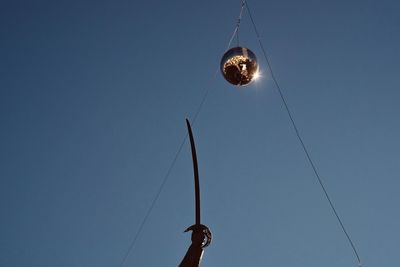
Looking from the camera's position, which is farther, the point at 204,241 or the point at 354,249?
the point at 354,249

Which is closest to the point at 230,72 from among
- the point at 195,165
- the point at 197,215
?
the point at 195,165

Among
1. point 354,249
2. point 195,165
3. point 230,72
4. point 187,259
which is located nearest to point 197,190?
point 195,165

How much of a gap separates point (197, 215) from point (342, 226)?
4278mm

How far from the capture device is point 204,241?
3.92 meters

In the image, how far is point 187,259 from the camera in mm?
3533

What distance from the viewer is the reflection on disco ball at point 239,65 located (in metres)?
5.75

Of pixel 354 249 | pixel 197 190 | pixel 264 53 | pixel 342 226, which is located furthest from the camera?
pixel 264 53

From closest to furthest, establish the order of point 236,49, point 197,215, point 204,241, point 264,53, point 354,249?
point 204,241, point 197,215, point 236,49, point 354,249, point 264,53

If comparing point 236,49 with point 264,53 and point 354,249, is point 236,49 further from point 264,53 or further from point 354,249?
point 354,249

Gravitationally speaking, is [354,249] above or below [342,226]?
below

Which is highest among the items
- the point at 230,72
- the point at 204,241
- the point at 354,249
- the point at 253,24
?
the point at 253,24

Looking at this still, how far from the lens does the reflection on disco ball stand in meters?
5.75

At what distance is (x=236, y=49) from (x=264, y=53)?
3.74 m

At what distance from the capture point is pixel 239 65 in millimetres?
5746
